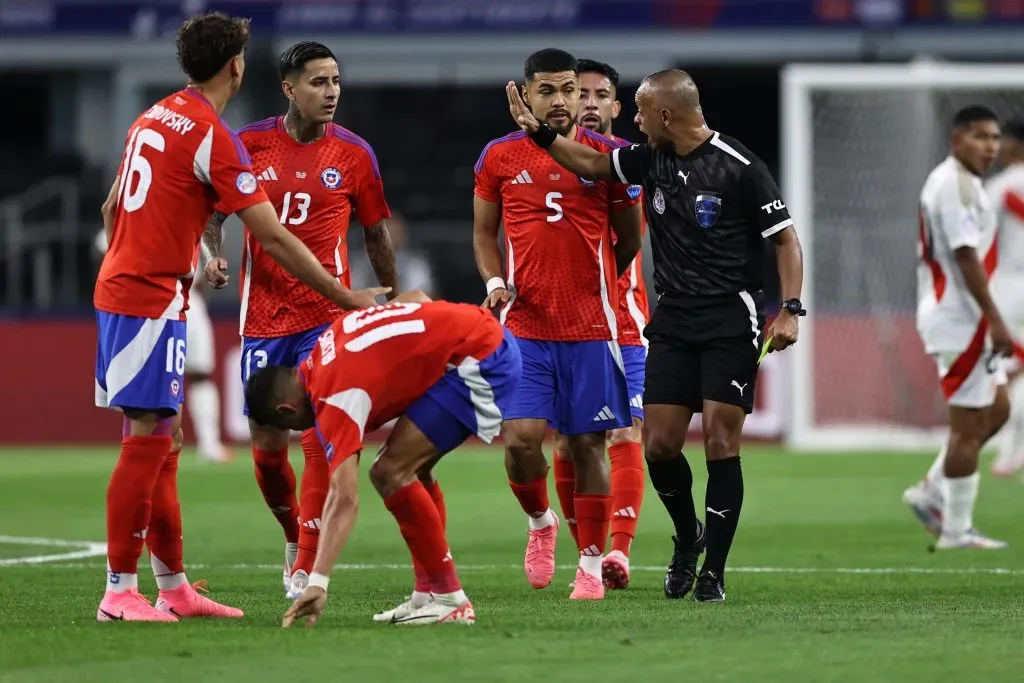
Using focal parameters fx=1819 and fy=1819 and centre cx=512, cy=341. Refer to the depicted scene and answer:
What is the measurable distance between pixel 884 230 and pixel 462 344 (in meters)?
13.2

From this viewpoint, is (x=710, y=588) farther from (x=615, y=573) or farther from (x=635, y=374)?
(x=635, y=374)

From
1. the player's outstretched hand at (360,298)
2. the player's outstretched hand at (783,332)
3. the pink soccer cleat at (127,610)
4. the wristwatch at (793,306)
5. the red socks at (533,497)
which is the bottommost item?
the pink soccer cleat at (127,610)

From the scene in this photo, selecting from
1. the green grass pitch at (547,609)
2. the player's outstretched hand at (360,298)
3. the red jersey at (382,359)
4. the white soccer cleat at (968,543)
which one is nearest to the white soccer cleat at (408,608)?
the green grass pitch at (547,609)

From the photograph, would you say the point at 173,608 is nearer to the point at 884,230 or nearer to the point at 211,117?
the point at 211,117

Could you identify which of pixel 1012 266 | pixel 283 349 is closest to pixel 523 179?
pixel 283 349

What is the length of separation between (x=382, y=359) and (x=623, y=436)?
2.74 m

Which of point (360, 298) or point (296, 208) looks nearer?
point (360, 298)

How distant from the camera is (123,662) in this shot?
5531 mm

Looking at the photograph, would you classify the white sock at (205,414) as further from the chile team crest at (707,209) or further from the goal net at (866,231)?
the chile team crest at (707,209)

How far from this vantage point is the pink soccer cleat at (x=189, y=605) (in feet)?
22.5

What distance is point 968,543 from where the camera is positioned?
33.4 ft

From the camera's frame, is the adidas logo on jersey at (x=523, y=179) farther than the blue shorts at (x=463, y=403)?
Yes

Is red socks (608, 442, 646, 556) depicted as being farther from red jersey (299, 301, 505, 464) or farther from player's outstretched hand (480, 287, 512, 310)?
red jersey (299, 301, 505, 464)

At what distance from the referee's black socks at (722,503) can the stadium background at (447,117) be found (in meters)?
10.6
